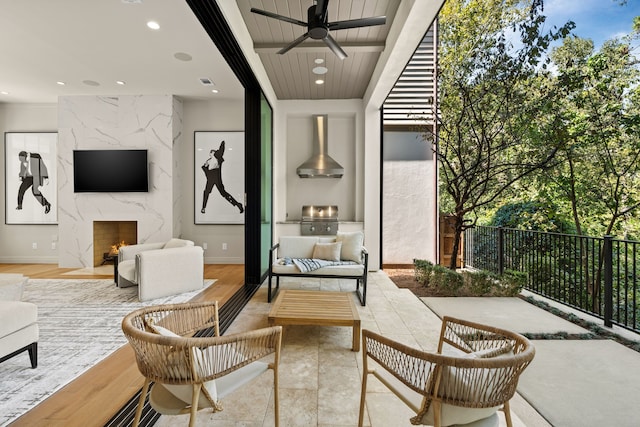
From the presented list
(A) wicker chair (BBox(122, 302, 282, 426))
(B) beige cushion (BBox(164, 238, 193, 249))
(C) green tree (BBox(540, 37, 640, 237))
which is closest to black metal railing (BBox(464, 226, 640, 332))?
(C) green tree (BBox(540, 37, 640, 237))

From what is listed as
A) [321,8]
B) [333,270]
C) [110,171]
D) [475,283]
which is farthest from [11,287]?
[475,283]

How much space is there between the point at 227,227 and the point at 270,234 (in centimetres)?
119

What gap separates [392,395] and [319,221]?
3.96 metres

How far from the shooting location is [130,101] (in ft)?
18.1

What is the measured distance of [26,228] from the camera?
5.98 metres

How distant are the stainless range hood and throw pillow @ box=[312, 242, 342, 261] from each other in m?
1.92

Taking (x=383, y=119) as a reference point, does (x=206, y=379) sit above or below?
below

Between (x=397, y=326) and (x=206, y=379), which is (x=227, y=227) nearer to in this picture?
(x=397, y=326)

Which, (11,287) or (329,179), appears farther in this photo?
Result: (329,179)

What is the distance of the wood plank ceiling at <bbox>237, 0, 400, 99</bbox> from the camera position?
10.4ft

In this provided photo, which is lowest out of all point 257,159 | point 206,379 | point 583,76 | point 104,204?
point 206,379

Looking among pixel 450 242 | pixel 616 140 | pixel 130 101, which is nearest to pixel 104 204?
pixel 130 101

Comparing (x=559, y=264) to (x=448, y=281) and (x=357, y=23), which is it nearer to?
(x=448, y=281)

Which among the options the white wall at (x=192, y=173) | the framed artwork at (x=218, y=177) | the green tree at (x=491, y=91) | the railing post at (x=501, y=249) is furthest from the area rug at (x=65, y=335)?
the green tree at (x=491, y=91)
